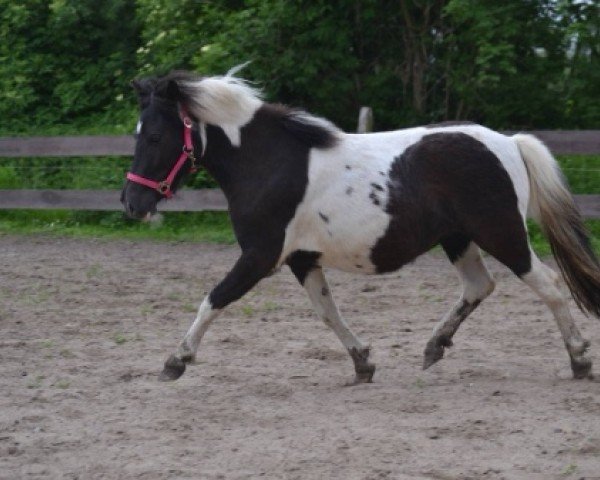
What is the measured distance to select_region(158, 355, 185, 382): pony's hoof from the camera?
19.6 feet

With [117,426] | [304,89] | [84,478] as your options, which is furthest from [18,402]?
→ [304,89]

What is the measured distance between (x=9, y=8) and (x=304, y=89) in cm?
554

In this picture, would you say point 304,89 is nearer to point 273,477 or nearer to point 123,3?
point 123,3

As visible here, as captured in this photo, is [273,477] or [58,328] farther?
[58,328]

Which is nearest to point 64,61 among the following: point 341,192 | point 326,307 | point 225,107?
point 225,107

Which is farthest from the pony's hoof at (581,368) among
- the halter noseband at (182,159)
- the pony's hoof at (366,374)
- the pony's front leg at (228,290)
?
the halter noseband at (182,159)

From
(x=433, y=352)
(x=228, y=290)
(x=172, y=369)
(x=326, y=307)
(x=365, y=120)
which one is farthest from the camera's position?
(x=365, y=120)

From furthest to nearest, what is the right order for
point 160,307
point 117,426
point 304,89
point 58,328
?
point 304,89
point 160,307
point 58,328
point 117,426

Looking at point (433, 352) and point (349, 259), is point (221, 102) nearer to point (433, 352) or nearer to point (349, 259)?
point (349, 259)

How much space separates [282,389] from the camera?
19.3ft

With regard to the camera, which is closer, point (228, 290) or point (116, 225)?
point (228, 290)

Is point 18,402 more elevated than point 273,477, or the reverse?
point 273,477

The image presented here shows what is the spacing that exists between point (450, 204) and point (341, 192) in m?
0.61

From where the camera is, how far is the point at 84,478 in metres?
4.35
